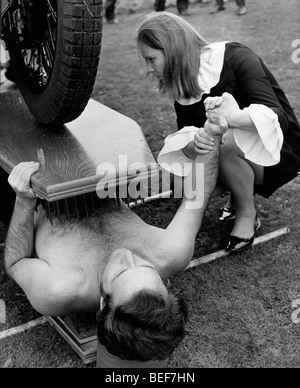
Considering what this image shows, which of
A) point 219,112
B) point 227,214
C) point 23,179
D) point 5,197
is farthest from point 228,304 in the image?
point 5,197

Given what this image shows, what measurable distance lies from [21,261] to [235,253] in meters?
1.01

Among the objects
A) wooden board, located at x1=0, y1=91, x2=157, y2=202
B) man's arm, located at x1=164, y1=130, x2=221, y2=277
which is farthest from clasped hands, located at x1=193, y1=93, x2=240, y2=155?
wooden board, located at x1=0, y1=91, x2=157, y2=202

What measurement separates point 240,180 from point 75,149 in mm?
731

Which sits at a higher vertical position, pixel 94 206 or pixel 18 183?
pixel 18 183

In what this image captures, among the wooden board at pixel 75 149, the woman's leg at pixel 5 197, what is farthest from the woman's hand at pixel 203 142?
the woman's leg at pixel 5 197

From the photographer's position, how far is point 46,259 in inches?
77.2

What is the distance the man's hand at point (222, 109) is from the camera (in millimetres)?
1970

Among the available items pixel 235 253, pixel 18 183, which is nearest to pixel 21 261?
pixel 18 183

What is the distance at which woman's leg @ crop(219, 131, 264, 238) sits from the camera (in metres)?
2.43

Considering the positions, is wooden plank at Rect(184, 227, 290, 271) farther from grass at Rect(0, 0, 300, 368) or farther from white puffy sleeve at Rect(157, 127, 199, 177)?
white puffy sleeve at Rect(157, 127, 199, 177)

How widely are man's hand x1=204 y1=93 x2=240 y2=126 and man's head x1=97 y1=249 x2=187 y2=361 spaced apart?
0.63 m

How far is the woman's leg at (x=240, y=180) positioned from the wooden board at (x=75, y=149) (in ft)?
1.28

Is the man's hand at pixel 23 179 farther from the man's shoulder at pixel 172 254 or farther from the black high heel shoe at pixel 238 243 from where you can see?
the black high heel shoe at pixel 238 243

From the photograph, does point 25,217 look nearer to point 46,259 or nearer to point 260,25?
point 46,259
